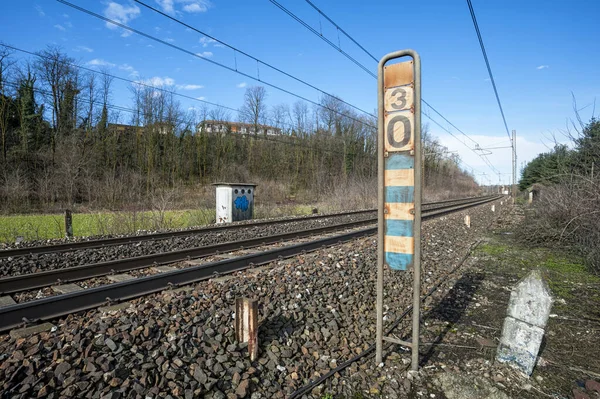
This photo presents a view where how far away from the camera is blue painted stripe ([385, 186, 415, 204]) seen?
11.8 feet

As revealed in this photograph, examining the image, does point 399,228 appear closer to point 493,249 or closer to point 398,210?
point 398,210

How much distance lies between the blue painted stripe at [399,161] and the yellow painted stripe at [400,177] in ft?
0.13

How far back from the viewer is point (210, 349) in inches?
140

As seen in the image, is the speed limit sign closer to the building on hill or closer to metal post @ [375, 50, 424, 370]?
metal post @ [375, 50, 424, 370]

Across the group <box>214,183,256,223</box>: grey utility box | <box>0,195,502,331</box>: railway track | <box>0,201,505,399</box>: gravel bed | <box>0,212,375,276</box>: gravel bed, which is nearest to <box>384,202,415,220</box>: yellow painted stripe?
<box>0,201,505,399</box>: gravel bed

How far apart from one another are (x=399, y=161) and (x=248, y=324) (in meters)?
2.30

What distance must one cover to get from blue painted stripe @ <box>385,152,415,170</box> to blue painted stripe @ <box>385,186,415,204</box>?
0.69 ft

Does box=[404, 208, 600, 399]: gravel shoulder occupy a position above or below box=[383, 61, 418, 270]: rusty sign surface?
below

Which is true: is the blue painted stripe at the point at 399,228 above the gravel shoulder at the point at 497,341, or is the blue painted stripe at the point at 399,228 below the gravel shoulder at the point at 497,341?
above

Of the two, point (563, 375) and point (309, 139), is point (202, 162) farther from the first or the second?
point (563, 375)

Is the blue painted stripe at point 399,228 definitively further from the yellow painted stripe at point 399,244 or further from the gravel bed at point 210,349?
the gravel bed at point 210,349

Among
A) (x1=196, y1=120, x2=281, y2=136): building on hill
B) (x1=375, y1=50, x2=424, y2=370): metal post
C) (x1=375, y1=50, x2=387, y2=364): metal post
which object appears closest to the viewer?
(x1=375, y1=50, x2=424, y2=370): metal post

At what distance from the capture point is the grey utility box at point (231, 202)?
17.1 metres

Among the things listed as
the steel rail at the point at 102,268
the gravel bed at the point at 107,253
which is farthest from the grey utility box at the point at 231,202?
the steel rail at the point at 102,268
